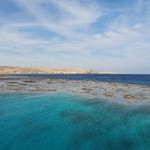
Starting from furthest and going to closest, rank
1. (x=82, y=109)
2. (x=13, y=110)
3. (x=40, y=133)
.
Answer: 1. (x=82, y=109)
2. (x=13, y=110)
3. (x=40, y=133)

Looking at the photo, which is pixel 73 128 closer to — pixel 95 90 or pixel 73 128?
pixel 73 128

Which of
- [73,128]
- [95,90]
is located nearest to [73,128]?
[73,128]

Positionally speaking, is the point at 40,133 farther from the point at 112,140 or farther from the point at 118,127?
the point at 118,127

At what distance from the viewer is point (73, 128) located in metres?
19.9

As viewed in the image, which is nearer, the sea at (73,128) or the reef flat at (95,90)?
the sea at (73,128)

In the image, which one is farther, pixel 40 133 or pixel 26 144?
pixel 40 133

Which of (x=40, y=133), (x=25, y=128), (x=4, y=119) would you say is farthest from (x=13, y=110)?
(x=40, y=133)

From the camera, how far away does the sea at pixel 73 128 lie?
16.2 m

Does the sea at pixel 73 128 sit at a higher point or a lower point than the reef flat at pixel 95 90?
lower

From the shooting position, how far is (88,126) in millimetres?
20609

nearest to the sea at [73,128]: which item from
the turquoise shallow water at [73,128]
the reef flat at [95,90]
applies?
the turquoise shallow water at [73,128]

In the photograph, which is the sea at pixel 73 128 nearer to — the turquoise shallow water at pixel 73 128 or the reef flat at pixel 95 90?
the turquoise shallow water at pixel 73 128

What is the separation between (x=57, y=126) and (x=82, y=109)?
7.91 meters

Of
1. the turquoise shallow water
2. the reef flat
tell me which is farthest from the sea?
the reef flat
